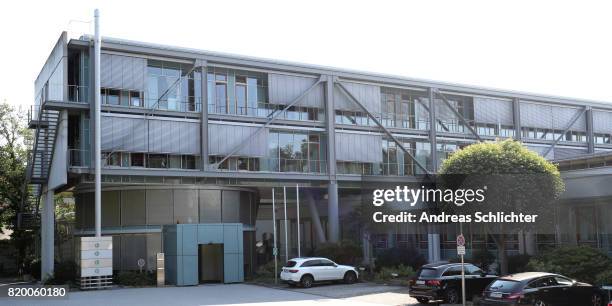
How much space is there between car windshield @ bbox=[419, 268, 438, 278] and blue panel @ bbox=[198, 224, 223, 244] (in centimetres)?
1439

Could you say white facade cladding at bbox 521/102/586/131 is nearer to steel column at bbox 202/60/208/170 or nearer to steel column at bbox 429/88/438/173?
steel column at bbox 429/88/438/173

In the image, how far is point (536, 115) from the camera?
51500 mm

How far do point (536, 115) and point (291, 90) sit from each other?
21316 mm

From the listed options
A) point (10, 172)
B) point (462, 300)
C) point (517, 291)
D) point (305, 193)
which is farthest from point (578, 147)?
point (10, 172)

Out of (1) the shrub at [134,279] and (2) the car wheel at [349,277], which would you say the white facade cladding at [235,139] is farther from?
(2) the car wheel at [349,277]

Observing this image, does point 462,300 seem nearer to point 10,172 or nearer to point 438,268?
point 438,268

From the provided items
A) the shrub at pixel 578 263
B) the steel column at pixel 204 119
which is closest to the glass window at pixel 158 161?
the steel column at pixel 204 119

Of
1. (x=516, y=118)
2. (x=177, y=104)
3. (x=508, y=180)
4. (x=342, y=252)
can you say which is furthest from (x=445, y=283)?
(x=516, y=118)

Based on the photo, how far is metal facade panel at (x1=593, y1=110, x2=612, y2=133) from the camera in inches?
2132

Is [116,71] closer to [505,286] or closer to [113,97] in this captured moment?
[113,97]

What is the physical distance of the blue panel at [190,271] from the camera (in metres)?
34.1

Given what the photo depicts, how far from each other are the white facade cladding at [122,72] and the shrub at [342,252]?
13.6 meters

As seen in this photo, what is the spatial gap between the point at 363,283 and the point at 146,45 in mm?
17615

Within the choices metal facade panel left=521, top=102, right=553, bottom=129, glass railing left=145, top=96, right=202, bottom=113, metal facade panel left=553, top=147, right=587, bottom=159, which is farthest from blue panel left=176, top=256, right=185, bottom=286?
metal facade panel left=553, top=147, right=587, bottom=159
